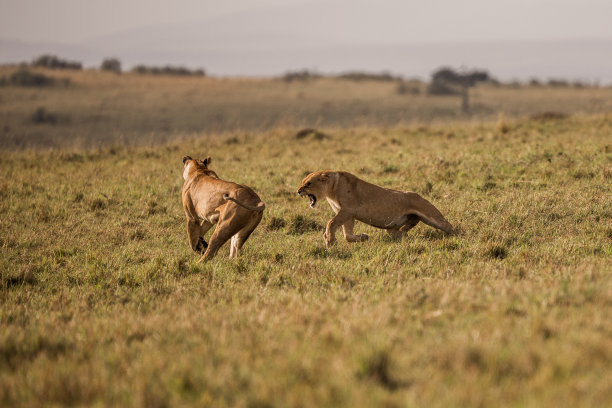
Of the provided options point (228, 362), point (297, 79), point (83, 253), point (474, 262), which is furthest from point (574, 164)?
point (297, 79)

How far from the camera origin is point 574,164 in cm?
1180

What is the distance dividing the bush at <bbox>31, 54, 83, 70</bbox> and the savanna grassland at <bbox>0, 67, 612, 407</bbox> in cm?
3557

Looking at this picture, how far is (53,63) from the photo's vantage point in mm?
47031

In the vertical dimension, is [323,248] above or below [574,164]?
below

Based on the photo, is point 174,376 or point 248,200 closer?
point 174,376

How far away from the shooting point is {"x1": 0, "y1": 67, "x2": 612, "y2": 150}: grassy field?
1082 inches

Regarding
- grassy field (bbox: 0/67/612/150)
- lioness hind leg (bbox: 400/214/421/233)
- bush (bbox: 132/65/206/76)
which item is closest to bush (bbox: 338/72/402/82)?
grassy field (bbox: 0/67/612/150)

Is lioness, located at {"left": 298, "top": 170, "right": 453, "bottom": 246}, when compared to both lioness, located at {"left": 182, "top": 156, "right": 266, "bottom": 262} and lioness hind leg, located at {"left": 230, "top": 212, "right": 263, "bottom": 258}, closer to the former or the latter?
lioness hind leg, located at {"left": 230, "top": 212, "right": 263, "bottom": 258}

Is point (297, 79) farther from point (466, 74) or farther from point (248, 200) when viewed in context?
point (248, 200)

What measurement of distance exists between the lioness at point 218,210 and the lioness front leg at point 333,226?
104cm

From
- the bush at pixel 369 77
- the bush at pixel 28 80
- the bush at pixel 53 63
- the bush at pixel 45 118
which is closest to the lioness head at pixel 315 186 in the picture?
the bush at pixel 45 118

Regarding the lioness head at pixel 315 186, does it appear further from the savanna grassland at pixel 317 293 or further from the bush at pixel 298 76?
the bush at pixel 298 76

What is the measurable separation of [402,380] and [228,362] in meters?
1.12

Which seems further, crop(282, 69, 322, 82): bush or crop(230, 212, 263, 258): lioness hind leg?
crop(282, 69, 322, 82): bush
